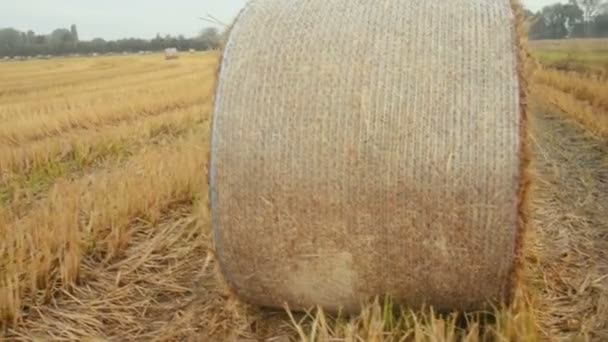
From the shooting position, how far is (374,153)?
2459mm

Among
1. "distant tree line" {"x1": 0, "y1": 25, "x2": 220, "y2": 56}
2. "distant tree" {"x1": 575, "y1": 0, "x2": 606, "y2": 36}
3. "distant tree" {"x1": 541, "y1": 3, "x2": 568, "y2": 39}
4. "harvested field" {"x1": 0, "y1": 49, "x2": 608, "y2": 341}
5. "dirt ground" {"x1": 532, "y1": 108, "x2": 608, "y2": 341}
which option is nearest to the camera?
"harvested field" {"x1": 0, "y1": 49, "x2": 608, "y2": 341}

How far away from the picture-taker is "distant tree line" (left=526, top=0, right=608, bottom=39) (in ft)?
114

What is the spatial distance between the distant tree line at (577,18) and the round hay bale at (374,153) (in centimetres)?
3418

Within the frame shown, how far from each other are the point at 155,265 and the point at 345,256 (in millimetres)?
1511

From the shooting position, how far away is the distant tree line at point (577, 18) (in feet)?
114

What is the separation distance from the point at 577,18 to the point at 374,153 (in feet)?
141

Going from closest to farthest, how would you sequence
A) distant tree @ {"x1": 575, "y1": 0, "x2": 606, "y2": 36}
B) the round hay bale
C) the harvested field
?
the round hay bale
the harvested field
distant tree @ {"x1": 575, "y1": 0, "x2": 606, "y2": 36}

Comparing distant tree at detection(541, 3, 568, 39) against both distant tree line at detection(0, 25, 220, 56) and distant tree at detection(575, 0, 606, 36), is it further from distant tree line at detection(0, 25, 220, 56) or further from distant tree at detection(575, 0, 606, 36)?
distant tree line at detection(0, 25, 220, 56)

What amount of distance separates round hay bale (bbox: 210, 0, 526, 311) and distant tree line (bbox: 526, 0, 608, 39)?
3418 centimetres

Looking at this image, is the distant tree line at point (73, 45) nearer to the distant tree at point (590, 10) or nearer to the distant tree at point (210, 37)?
the distant tree at point (590, 10)

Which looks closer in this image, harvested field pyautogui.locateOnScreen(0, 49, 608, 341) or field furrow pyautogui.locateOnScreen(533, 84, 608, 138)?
harvested field pyautogui.locateOnScreen(0, 49, 608, 341)

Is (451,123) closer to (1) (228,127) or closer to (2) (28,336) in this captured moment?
(1) (228,127)

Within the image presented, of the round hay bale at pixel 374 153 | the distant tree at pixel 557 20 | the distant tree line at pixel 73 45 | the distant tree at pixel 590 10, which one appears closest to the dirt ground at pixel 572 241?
the round hay bale at pixel 374 153

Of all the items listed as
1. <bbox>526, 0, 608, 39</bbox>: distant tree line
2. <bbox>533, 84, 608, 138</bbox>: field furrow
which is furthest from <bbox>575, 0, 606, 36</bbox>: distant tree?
<bbox>533, 84, 608, 138</bbox>: field furrow
